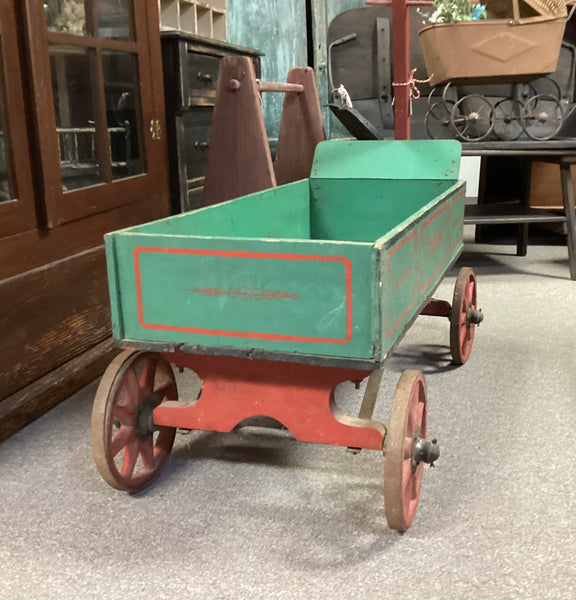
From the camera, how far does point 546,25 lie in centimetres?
288

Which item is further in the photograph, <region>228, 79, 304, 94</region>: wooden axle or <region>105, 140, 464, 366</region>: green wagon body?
<region>228, 79, 304, 94</region>: wooden axle

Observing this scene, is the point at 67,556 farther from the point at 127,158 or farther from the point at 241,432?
the point at 127,158

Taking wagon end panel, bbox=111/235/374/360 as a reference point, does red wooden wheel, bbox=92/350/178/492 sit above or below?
below

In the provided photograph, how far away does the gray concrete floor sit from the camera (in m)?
1.19

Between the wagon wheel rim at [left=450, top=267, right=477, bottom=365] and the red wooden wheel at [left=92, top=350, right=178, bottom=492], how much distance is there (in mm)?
878

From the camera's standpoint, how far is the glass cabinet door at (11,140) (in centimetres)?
169

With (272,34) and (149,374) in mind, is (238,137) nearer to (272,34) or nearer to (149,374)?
(149,374)

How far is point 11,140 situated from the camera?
5.65ft

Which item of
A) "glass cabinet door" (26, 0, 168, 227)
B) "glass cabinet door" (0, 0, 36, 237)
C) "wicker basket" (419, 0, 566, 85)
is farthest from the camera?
"wicker basket" (419, 0, 566, 85)

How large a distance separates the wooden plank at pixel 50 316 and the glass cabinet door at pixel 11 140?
150 mm

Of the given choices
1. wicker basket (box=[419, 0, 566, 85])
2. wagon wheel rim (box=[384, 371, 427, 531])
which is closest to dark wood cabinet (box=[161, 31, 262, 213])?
wicker basket (box=[419, 0, 566, 85])

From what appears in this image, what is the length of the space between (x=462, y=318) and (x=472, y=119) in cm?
139

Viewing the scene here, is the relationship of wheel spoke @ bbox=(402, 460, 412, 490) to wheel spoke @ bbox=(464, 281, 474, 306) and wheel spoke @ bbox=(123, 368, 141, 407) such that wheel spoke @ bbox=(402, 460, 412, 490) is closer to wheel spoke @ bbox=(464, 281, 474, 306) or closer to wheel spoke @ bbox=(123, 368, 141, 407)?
wheel spoke @ bbox=(123, 368, 141, 407)

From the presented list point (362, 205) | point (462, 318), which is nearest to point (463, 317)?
point (462, 318)
